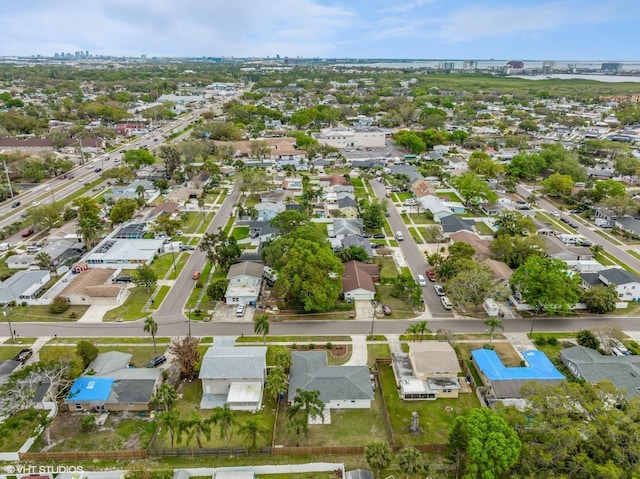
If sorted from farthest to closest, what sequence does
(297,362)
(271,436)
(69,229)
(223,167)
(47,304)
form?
1. (223,167)
2. (69,229)
3. (47,304)
4. (297,362)
5. (271,436)

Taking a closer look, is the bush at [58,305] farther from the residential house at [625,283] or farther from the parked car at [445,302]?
the residential house at [625,283]

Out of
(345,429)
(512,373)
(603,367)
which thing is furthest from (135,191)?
(603,367)

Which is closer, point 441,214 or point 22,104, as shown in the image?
point 441,214

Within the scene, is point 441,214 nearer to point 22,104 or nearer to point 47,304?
point 47,304

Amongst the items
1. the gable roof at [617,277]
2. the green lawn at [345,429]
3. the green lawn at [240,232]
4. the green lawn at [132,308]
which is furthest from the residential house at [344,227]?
the green lawn at [345,429]

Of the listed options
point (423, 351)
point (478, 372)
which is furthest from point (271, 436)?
point (478, 372)

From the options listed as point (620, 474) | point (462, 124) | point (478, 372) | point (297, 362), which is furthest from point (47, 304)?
point (462, 124)

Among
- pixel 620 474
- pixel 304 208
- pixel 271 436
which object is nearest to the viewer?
pixel 620 474

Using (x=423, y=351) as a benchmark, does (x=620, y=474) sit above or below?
above
